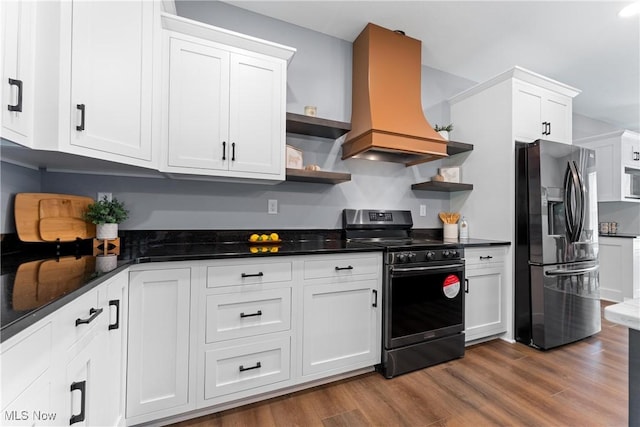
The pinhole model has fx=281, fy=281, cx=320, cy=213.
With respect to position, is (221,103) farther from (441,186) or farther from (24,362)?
(441,186)

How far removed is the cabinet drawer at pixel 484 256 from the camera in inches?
96.1

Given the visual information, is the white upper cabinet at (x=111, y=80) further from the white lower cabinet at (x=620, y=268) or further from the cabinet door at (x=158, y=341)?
the white lower cabinet at (x=620, y=268)

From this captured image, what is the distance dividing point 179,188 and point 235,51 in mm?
1043

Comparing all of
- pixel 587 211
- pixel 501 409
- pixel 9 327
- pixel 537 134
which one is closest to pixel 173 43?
pixel 9 327

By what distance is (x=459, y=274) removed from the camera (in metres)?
2.24

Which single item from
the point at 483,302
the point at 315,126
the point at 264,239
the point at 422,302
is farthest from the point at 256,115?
the point at 483,302

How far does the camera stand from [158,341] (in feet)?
4.73

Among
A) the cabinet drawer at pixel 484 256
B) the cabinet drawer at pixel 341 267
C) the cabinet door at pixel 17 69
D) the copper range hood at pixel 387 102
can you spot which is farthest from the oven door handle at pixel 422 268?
the cabinet door at pixel 17 69

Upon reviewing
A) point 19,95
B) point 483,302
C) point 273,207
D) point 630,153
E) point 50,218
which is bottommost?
point 483,302

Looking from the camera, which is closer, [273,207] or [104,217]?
[104,217]

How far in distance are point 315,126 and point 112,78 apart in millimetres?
1312

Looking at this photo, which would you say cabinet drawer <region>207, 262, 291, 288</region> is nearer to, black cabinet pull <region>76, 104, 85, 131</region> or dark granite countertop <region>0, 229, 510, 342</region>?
dark granite countertop <region>0, 229, 510, 342</region>

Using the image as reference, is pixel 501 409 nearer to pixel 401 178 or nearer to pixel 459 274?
pixel 459 274

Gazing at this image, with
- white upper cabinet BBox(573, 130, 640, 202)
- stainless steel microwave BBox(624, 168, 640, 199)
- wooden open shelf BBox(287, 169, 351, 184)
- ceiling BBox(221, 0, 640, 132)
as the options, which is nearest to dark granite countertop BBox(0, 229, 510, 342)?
wooden open shelf BBox(287, 169, 351, 184)
